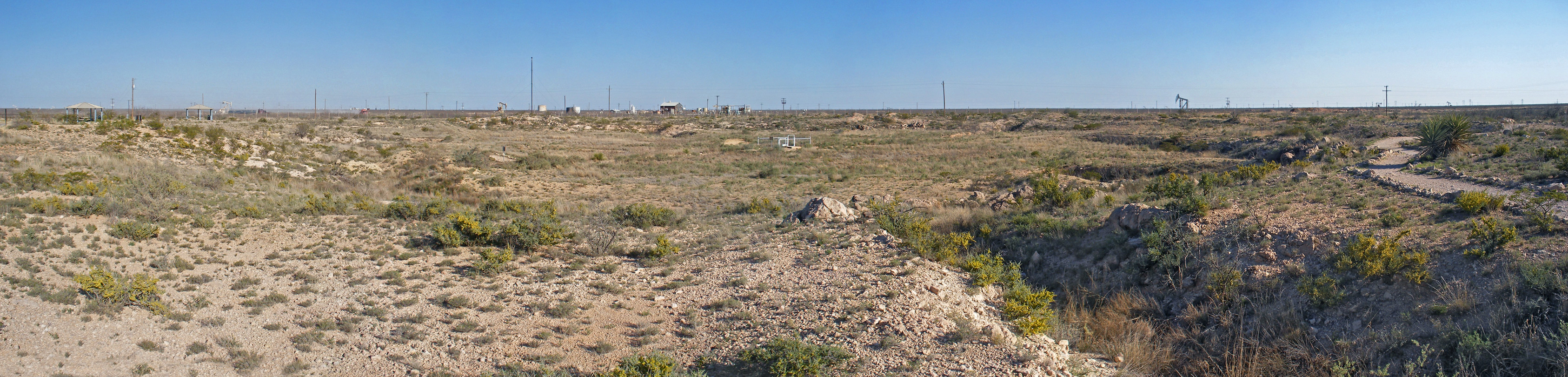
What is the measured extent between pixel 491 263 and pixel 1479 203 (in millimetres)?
11726

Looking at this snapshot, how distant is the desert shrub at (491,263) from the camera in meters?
8.52

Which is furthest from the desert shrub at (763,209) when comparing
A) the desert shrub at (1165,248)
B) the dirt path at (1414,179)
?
the dirt path at (1414,179)

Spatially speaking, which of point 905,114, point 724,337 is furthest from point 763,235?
point 905,114

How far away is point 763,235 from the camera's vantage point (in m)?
11.2

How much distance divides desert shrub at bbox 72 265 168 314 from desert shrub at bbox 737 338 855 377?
17.9ft

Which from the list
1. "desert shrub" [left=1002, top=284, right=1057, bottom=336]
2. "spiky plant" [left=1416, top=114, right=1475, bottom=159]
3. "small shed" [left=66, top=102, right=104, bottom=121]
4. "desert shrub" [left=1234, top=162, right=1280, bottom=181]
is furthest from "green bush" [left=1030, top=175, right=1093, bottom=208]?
"small shed" [left=66, top=102, right=104, bottom=121]

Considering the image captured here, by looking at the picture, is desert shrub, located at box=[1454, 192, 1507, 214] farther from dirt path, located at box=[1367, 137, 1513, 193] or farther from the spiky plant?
the spiky plant

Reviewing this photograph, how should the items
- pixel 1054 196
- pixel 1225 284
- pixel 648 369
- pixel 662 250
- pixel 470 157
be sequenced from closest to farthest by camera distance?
pixel 648 369, pixel 1225 284, pixel 662 250, pixel 1054 196, pixel 470 157

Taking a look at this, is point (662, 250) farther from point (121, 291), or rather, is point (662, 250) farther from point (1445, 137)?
point (1445, 137)

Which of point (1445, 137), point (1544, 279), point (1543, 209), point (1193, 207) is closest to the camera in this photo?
point (1544, 279)

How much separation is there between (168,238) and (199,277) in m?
2.49

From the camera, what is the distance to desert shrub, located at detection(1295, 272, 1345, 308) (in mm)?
6445

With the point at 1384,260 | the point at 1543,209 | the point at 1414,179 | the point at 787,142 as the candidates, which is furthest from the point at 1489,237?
the point at 787,142

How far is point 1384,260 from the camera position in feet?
21.8
